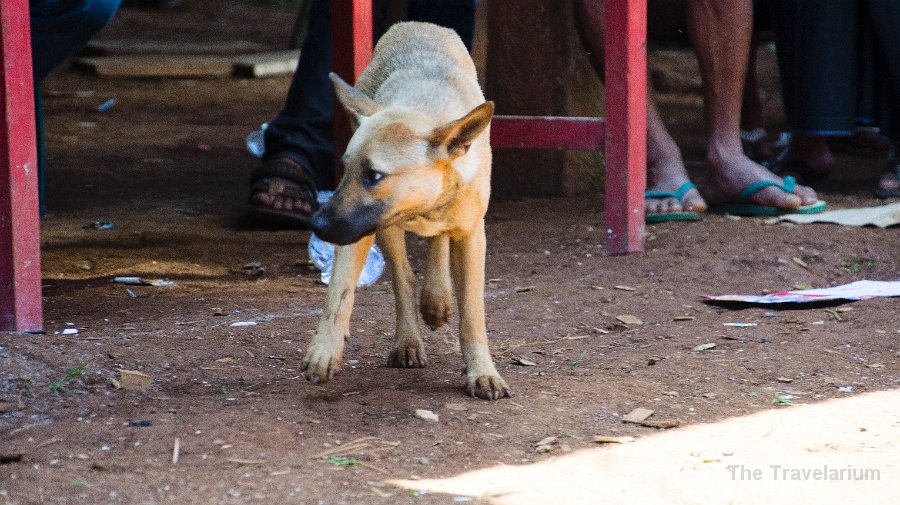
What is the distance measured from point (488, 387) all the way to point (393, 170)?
0.63 metres

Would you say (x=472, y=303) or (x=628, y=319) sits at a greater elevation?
(x=472, y=303)

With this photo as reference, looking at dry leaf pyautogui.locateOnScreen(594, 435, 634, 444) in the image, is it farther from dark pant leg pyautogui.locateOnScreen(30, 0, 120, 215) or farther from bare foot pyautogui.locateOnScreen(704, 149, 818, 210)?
bare foot pyautogui.locateOnScreen(704, 149, 818, 210)

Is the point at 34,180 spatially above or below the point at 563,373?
above

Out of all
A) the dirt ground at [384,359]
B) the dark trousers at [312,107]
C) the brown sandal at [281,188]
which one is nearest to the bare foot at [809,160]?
the dirt ground at [384,359]

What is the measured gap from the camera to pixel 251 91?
930cm

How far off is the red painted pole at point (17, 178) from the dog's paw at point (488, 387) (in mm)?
1204

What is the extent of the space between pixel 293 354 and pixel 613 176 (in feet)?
5.59

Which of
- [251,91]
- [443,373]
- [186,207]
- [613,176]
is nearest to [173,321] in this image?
[443,373]

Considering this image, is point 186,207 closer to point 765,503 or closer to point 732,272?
point 732,272

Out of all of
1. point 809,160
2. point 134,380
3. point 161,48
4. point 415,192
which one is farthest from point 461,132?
point 161,48

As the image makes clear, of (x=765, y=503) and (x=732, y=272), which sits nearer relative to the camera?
(x=765, y=503)

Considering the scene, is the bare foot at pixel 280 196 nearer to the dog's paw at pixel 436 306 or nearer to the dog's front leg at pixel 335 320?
the dog's paw at pixel 436 306

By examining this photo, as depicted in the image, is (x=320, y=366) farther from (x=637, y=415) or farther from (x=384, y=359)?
(x=637, y=415)

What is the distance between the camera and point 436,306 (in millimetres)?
3197
